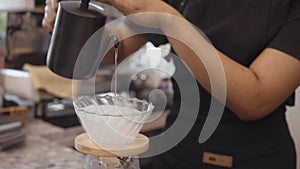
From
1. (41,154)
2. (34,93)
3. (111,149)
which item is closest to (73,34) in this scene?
(111,149)

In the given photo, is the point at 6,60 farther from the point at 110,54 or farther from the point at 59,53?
the point at 59,53

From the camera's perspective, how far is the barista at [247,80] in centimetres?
81

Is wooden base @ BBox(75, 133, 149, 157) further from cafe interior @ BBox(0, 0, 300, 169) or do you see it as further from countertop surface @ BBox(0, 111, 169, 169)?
cafe interior @ BBox(0, 0, 300, 169)

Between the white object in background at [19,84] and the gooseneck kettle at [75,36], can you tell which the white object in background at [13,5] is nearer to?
the white object in background at [19,84]

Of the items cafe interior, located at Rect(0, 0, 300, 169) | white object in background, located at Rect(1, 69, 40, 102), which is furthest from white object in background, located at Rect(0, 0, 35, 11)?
white object in background, located at Rect(1, 69, 40, 102)

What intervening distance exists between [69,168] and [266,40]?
1.89 ft

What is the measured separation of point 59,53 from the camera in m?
0.81

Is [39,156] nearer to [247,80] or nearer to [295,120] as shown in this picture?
[247,80]

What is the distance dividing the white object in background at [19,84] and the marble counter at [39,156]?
1.01ft

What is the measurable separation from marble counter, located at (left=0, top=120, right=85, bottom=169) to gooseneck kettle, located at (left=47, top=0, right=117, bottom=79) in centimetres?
37

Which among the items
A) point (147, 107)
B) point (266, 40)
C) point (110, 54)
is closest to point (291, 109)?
point (266, 40)

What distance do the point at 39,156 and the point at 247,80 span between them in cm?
65

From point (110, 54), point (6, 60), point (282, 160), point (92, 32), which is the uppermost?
point (92, 32)

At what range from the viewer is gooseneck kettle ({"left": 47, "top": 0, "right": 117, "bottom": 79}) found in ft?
2.55
